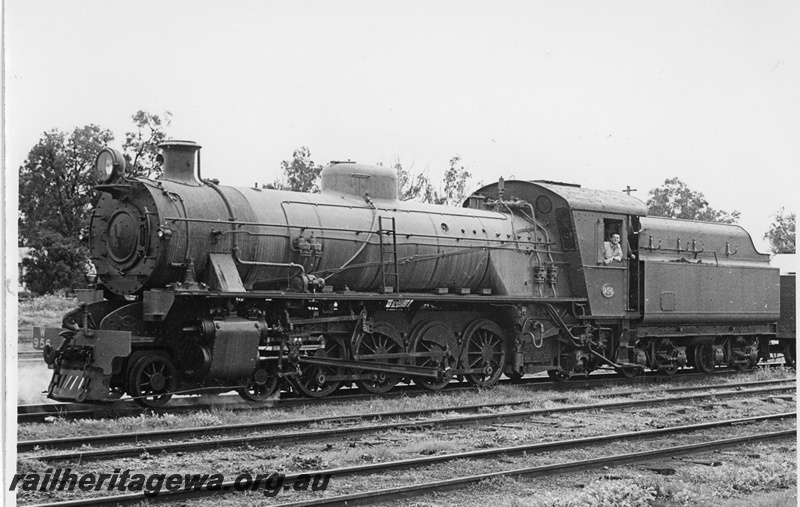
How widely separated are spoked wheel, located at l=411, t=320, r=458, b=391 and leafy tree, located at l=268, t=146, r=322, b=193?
2303 centimetres

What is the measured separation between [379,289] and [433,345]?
1.79m

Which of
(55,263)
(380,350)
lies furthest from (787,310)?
(55,263)

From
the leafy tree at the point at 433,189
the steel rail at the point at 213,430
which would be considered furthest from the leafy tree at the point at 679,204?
the steel rail at the point at 213,430

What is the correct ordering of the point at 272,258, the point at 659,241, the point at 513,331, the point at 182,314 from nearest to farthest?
1. the point at 182,314
2. the point at 272,258
3. the point at 513,331
4. the point at 659,241

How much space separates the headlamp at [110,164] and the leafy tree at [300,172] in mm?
25307

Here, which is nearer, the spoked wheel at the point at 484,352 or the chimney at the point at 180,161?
the chimney at the point at 180,161

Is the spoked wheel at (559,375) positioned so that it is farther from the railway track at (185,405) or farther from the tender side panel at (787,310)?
the tender side panel at (787,310)

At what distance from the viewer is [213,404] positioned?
14.0m

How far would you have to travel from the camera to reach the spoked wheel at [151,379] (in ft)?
42.8

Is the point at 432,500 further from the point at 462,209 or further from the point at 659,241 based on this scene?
the point at 659,241

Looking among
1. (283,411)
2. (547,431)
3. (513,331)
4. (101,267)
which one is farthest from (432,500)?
(513,331)

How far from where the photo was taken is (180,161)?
14.3m

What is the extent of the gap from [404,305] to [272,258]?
326 centimetres

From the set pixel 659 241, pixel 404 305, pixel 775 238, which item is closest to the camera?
pixel 404 305
